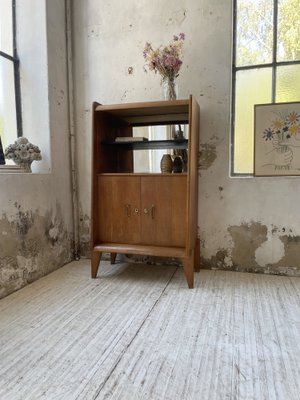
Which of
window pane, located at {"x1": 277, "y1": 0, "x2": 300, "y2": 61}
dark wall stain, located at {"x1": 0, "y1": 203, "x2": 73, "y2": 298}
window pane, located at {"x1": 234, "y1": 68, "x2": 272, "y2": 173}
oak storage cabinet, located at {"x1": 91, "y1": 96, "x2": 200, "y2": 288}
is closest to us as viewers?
dark wall stain, located at {"x1": 0, "y1": 203, "x2": 73, "y2": 298}

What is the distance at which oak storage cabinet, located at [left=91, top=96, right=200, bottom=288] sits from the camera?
229 centimetres

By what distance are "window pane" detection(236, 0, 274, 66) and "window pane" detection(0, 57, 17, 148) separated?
206 centimetres

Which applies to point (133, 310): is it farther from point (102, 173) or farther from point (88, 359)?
point (102, 173)

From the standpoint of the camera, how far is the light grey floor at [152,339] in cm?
122

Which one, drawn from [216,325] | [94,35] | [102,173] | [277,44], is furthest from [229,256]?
[94,35]

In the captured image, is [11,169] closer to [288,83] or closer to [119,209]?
[119,209]

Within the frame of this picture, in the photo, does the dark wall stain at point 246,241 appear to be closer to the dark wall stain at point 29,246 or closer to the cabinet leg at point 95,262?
the cabinet leg at point 95,262

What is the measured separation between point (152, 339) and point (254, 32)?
254 cm

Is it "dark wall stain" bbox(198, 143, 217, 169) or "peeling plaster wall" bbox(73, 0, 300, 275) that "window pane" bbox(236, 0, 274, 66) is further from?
"dark wall stain" bbox(198, 143, 217, 169)

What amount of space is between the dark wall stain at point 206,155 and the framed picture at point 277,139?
1.17 feet

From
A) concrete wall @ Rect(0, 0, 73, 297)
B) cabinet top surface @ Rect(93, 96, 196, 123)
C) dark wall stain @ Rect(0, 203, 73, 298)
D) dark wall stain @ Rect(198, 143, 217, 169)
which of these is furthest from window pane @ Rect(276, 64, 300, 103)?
dark wall stain @ Rect(0, 203, 73, 298)

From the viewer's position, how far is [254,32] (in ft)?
8.18

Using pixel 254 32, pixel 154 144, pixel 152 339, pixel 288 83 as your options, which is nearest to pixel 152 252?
pixel 152 339

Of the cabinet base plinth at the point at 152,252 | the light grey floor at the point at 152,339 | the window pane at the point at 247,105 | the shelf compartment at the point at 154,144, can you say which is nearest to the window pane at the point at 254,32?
the window pane at the point at 247,105
